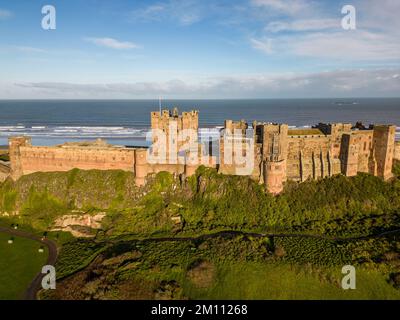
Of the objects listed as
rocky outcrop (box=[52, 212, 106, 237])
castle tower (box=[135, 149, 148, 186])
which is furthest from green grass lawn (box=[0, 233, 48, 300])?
castle tower (box=[135, 149, 148, 186])

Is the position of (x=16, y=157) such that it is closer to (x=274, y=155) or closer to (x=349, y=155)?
(x=274, y=155)

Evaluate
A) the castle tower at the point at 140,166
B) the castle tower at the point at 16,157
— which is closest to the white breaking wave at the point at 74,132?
the castle tower at the point at 16,157

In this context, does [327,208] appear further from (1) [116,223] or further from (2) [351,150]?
(1) [116,223]

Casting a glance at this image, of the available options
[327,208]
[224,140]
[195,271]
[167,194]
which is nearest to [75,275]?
[195,271]

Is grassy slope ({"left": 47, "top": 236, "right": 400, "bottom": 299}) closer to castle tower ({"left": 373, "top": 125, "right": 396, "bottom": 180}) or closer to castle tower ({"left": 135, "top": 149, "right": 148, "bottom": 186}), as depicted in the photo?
castle tower ({"left": 135, "top": 149, "right": 148, "bottom": 186})

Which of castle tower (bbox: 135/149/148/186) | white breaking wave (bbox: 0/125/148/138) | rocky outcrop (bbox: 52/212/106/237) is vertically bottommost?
rocky outcrop (bbox: 52/212/106/237)

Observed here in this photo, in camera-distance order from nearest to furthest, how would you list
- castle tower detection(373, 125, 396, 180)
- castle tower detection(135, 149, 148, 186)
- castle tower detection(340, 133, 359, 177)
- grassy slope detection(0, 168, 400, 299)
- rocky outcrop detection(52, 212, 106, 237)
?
grassy slope detection(0, 168, 400, 299) < rocky outcrop detection(52, 212, 106, 237) < castle tower detection(340, 133, 359, 177) < castle tower detection(373, 125, 396, 180) < castle tower detection(135, 149, 148, 186)
